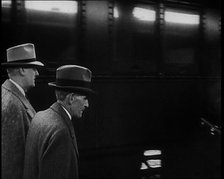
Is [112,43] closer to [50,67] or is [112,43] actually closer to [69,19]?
[69,19]

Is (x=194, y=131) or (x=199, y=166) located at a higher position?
(x=194, y=131)

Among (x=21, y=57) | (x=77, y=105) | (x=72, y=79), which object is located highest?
(x=21, y=57)

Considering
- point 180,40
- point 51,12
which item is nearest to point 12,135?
point 51,12

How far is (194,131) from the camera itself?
17.1 feet

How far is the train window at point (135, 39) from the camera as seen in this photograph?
15.1 feet

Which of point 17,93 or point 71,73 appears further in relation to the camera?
point 17,93

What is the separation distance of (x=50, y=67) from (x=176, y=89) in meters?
2.10

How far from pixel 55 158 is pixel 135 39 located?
3218 millimetres

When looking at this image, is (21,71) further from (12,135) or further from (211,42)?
(211,42)

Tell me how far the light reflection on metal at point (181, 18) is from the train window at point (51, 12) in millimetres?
1616

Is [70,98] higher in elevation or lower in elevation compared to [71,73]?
lower

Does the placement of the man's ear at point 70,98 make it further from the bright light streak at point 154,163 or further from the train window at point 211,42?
the train window at point 211,42

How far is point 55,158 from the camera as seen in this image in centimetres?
188

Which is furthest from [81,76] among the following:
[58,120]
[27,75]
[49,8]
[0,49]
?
[49,8]
